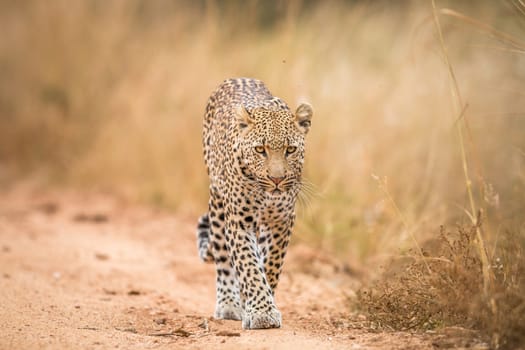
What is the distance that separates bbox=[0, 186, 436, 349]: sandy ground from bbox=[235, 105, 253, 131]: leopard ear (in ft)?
4.55

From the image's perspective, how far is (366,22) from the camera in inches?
514

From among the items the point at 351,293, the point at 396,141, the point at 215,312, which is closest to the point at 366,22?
the point at 396,141

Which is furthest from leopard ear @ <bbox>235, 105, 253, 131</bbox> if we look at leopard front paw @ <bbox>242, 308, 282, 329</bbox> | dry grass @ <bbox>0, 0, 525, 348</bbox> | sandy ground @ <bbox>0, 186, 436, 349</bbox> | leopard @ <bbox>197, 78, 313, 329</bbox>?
dry grass @ <bbox>0, 0, 525, 348</bbox>

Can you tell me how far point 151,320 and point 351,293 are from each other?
2279 mm

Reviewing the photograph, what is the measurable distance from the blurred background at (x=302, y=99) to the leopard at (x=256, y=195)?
1.12 m

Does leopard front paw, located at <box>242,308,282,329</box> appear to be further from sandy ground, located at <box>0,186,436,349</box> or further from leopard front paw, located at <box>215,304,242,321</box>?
leopard front paw, located at <box>215,304,242,321</box>

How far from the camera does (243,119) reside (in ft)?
18.9

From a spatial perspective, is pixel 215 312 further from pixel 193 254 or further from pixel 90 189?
pixel 90 189

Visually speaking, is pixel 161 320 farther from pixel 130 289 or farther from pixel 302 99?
pixel 302 99

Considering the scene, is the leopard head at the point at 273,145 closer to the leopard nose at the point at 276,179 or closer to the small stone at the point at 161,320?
the leopard nose at the point at 276,179

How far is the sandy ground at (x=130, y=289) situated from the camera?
16.8 ft

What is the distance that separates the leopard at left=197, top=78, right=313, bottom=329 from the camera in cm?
556

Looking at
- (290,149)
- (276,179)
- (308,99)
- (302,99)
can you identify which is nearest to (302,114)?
(290,149)

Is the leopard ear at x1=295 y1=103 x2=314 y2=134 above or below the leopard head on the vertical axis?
above
